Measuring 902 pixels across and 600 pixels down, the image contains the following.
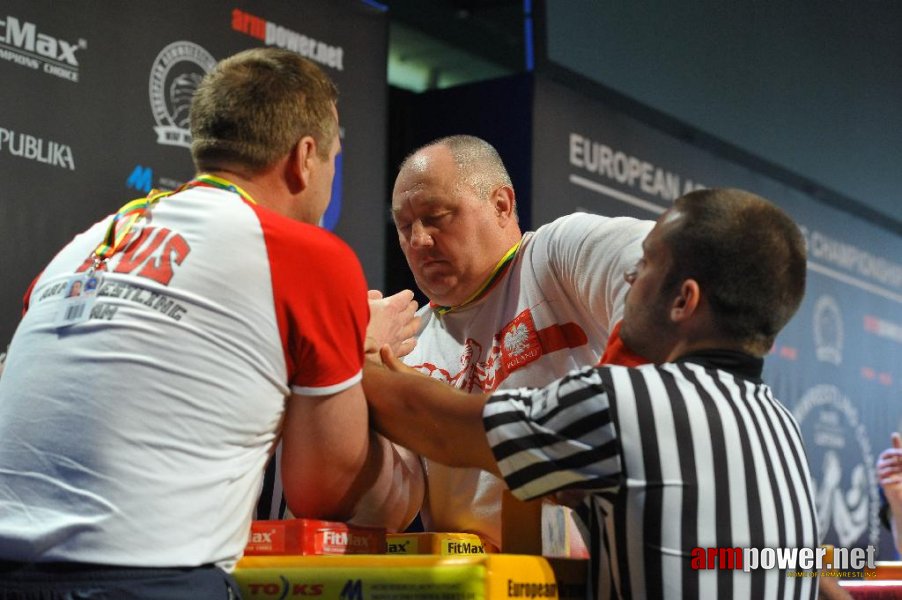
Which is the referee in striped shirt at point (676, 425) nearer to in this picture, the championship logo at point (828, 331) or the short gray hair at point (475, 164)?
the short gray hair at point (475, 164)

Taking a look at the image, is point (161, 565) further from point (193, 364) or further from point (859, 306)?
point (859, 306)

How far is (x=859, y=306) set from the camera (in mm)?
5609

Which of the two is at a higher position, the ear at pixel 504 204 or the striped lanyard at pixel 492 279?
the ear at pixel 504 204

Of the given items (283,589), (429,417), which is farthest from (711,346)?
(283,589)

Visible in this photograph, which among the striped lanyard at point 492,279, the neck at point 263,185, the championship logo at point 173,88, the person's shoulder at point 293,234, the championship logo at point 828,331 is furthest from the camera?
the championship logo at point 828,331

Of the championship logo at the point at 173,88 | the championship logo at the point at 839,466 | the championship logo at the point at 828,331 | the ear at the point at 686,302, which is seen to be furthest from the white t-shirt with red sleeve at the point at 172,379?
the championship logo at the point at 828,331

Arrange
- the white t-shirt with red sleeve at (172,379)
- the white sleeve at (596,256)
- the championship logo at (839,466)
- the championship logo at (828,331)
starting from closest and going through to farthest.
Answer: the white t-shirt with red sleeve at (172,379) → the white sleeve at (596,256) → the championship logo at (839,466) → the championship logo at (828,331)

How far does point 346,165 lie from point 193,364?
2.08m

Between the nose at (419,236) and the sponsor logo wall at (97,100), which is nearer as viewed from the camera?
the nose at (419,236)

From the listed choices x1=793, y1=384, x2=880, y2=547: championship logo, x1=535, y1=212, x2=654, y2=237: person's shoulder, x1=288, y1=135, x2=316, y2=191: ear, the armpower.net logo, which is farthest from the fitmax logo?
x1=793, y1=384, x2=880, y2=547: championship logo

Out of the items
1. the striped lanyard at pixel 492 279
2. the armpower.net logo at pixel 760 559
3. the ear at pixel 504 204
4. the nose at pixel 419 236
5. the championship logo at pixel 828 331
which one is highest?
the championship logo at pixel 828 331

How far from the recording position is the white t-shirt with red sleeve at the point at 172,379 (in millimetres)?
1222

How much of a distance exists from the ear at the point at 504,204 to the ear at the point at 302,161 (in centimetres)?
96

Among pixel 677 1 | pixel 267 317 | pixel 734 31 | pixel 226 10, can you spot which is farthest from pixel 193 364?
pixel 734 31
